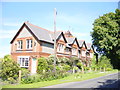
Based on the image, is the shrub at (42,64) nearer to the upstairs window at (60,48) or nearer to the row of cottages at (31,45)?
the row of cottages at (31,45)

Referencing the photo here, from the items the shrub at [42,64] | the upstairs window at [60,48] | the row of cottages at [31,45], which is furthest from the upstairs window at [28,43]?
the upstairs window at [60,48]

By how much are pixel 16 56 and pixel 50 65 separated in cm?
835

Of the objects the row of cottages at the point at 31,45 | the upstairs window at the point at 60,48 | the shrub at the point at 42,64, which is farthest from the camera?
the upstairs window at the point at 60,48

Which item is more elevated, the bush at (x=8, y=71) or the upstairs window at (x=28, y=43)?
the upstairs window at (x=28, y=43)

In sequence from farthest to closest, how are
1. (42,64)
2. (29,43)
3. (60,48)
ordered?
1. (60,48)
2. (29,43)
3. (42,64)

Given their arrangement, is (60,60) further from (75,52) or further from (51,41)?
(75,52)

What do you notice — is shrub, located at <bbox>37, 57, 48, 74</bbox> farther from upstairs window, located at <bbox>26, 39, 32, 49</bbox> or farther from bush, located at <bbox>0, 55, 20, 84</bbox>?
bush, located at <bbox>0, 55, 20, 84</bbox>

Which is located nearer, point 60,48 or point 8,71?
point 8,71

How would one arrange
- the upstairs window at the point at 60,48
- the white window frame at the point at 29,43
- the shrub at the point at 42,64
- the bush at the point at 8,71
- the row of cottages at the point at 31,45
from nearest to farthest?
the bush at the point at 8,71 → the shrub at the point at 42,64 → the row of cottages at the point at 31,45 → the white window frame at the point at 29,43 → the upstairs window at the point at 60,48

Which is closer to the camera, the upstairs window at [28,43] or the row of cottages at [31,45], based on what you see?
the row of cottages at [31,45]

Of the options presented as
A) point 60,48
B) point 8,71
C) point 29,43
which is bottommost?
point 8,71

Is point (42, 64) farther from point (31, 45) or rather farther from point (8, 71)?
point (8, 71)

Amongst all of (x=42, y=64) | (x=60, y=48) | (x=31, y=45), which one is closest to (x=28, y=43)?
(x=31, y=45)

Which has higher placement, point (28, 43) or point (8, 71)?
point (28, 43)
